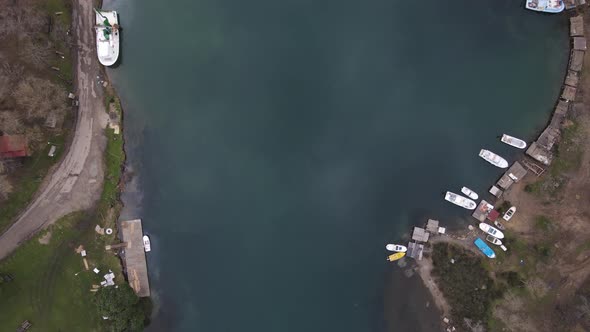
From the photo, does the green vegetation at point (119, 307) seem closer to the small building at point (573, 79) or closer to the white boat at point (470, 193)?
the white boat at point (470, 193)

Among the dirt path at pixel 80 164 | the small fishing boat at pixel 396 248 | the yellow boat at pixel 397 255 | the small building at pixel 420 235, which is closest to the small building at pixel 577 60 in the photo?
the small building at pixel 420 235

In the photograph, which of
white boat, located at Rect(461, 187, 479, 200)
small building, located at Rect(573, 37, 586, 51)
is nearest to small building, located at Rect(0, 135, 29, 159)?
white boat, located at Rect(461, 187, 479, 200)

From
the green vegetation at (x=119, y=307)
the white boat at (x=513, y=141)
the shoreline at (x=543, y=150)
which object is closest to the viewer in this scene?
the green vegetation at (x=119, y=307)

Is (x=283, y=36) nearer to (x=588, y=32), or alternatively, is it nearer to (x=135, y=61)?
(x=135, y=61)

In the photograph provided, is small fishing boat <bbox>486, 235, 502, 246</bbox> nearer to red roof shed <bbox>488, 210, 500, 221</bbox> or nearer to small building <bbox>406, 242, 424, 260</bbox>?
red roof shed <bbox>488, 210, 500, 221</bbox>

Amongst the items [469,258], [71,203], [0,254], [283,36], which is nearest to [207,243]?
[71,203]

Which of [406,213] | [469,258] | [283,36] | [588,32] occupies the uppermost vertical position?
[588,32]
